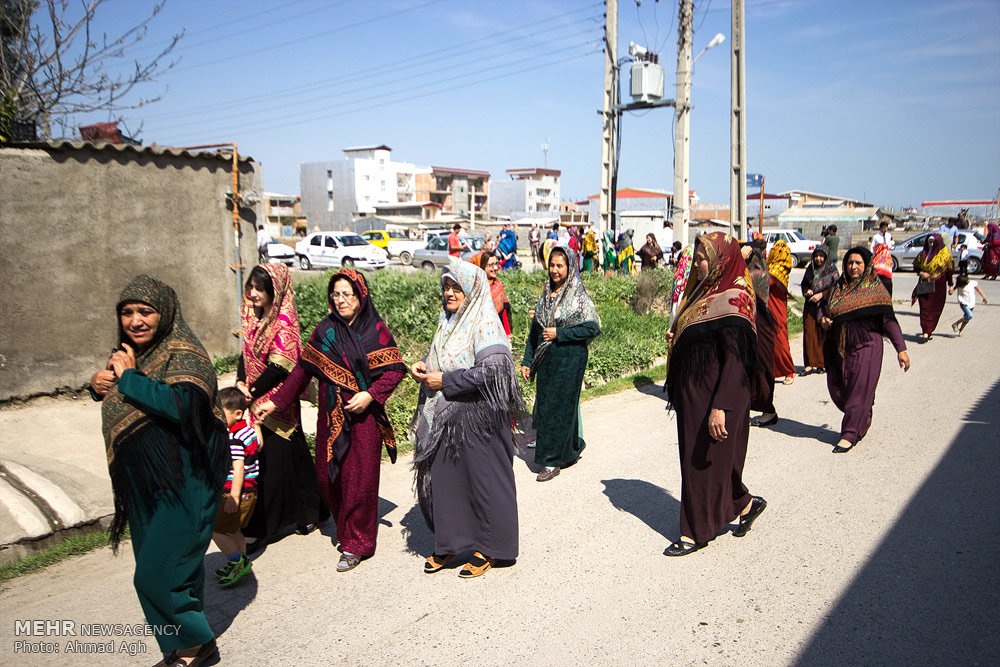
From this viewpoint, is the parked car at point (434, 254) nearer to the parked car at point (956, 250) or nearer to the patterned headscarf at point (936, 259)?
the parked car at point (956, 250)

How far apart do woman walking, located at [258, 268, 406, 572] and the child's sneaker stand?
53 cm

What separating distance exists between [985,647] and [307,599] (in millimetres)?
3368

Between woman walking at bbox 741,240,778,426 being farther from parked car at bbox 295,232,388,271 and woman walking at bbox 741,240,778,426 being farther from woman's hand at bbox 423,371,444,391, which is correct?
parked car at bbox 295,232,388,271

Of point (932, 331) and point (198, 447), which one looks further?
point (932, 331)

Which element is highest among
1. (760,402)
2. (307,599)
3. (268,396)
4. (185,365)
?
(185,365)

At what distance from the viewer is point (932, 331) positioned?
1187cm

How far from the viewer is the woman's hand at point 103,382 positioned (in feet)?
9.24

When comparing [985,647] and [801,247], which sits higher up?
[801,247]

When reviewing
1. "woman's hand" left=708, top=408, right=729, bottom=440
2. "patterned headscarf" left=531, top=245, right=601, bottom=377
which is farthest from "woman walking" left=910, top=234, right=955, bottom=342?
"woman's hand" left=708, top=408, right=729, bottom=440

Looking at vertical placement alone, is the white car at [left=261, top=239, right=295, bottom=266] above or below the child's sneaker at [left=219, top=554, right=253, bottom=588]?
above

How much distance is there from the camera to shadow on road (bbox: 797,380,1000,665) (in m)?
3.20

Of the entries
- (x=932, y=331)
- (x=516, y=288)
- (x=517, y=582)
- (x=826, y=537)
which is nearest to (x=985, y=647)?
(x=826, y=537)

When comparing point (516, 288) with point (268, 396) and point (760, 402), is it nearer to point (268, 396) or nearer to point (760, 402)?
point (760, 402)

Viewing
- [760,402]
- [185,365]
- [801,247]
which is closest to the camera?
[185,365]
